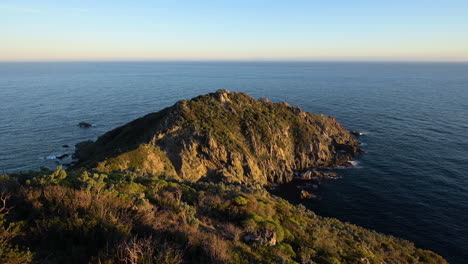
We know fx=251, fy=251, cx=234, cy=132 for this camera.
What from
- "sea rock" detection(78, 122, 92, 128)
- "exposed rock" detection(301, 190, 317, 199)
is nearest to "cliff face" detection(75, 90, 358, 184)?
"exposed rock" detection(301, 190, 317, 199)

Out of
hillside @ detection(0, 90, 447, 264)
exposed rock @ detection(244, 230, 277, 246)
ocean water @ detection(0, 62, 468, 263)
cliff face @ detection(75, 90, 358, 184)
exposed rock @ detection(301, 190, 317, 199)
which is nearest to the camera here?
hillside @ detection(0, 90, 447, 264)

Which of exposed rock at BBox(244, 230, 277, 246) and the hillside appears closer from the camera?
the hillside

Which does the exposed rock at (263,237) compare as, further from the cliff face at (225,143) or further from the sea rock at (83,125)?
the sea rock at (83,125)

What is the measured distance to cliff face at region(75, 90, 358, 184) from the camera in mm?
53469

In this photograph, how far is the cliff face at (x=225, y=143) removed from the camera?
53.5 metres

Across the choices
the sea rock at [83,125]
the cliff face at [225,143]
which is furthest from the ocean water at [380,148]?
the cliff face at [225,143]

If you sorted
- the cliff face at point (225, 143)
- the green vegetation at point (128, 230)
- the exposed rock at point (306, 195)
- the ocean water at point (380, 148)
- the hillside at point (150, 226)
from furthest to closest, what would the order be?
1. the exposed rock at point (306, 195)
2. the cliff face at point (225, 143)
3. the ocean water at point (380, 148)
4. the hillside at point (150, 226)
5. the green vegetation at point (128, 230)

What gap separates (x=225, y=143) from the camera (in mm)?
60125

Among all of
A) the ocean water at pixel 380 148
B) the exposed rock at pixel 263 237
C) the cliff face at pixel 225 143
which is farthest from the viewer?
the cliff face at pixel 225 143

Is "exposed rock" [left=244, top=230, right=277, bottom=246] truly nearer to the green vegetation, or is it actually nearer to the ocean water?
the green vegetation

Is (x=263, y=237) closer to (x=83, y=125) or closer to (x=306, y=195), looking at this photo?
(x=306, y=195)

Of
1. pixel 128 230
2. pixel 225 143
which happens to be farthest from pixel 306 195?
pixel 128 230

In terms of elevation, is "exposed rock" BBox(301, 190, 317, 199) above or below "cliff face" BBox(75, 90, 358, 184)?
below

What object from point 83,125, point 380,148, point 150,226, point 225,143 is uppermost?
point 150,226
